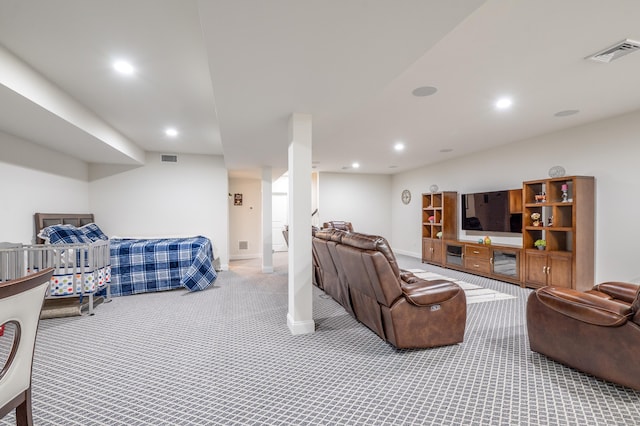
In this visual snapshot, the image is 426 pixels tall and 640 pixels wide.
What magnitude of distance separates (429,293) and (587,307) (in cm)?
104

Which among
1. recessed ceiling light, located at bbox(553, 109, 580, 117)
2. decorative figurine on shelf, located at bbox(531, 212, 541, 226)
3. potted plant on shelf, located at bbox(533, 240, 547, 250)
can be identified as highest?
recessed ceiling light, located at bbox(553, 109, 580, 117)

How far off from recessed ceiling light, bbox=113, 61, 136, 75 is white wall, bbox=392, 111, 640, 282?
5.92m

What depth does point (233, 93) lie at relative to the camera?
258 centimetres

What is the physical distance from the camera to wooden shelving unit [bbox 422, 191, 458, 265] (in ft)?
22.1

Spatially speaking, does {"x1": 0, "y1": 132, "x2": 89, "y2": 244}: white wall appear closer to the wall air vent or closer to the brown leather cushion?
the wall air vent

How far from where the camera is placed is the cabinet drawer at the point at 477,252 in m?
5.50

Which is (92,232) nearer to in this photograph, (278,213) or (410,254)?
(278,213)

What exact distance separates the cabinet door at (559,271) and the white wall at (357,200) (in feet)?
16.7

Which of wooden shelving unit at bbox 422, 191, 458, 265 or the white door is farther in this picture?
the white door

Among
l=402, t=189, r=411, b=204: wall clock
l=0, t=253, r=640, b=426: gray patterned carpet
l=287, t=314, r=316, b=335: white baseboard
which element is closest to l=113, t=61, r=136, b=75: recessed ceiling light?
l=0, t=253, r=640, b=426: gray patterned carpet

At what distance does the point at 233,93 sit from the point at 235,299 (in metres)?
2.91

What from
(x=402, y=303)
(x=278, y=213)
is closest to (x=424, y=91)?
(x=402, y=303)

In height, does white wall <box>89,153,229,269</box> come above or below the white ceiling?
below

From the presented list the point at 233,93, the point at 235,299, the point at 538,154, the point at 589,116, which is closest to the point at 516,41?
the point at 233,93
